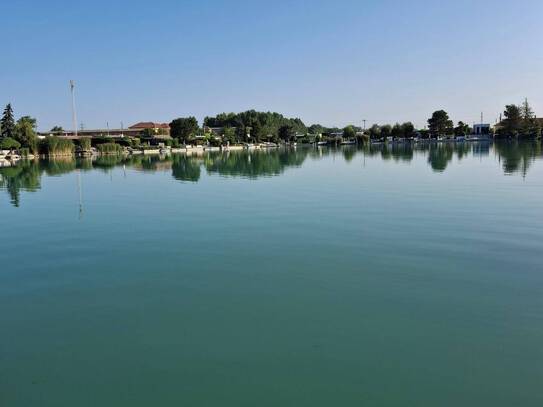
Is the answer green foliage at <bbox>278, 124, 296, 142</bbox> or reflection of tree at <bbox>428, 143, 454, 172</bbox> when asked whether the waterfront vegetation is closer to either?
green foliage at <bbox>278, 124, 296, 142</bbox>

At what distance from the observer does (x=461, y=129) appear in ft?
403

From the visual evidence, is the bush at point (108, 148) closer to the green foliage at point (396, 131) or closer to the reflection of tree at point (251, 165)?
the reflection of tree at point (251, 165)

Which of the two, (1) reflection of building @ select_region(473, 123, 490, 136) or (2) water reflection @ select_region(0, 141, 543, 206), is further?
(1) reflection of building @ select_region(473, 123, 490, 136)

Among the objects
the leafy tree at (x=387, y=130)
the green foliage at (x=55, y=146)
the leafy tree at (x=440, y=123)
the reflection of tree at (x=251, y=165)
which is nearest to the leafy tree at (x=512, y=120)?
the leafy tree at (x=440, y=123)

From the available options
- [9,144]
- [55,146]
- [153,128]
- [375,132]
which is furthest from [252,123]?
[9,144]

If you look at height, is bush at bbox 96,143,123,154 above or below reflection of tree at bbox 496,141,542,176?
above

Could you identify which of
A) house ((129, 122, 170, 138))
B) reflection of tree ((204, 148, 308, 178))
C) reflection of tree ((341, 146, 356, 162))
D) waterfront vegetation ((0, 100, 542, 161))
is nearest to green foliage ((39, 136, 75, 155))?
waterfront vegetation ((0, 100, 542, 161))

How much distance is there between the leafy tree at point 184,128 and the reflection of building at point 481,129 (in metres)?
79.9

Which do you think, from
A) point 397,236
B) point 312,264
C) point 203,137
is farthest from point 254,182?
point 203,137

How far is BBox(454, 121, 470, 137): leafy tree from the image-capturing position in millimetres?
122312

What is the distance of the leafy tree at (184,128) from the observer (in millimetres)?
99250

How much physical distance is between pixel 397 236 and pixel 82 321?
7058 millimetres

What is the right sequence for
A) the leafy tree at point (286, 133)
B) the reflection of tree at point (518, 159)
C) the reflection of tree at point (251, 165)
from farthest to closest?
1. the leafy tree at point (286, 133)
2. the reflection of tree at point (251, 165)
3. the reflection of tree at point (518, 159)

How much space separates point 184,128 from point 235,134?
28197 millimetres
